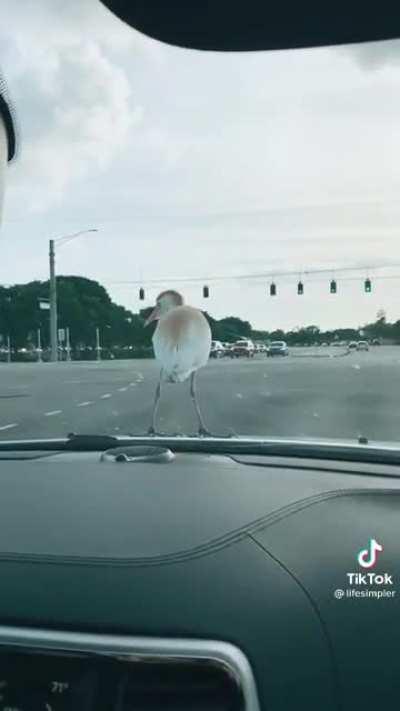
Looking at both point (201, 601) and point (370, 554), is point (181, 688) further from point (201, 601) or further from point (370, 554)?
point (370, 554)

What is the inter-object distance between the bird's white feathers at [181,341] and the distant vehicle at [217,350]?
0.08 metres

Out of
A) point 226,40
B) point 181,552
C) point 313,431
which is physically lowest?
point 313,431

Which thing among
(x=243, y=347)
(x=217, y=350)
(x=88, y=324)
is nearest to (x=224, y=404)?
(x=88, y=324)

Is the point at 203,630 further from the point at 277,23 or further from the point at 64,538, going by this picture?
the point at 277,23

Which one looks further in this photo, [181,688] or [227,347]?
[227,347]

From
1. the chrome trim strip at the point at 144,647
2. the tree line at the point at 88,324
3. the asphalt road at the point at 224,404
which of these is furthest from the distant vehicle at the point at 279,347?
the asphalt road at the point at 224,404

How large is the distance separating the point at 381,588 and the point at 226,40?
81.4 inches

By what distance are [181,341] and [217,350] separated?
333 mm

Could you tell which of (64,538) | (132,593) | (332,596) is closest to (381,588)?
(332,596)

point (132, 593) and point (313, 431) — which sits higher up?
point (132, 593)

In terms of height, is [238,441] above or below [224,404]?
above

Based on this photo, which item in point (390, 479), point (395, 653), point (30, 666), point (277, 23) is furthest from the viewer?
point (277, 23)

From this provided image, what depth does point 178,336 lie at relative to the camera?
2652 mm

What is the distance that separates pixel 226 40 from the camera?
312 cm
